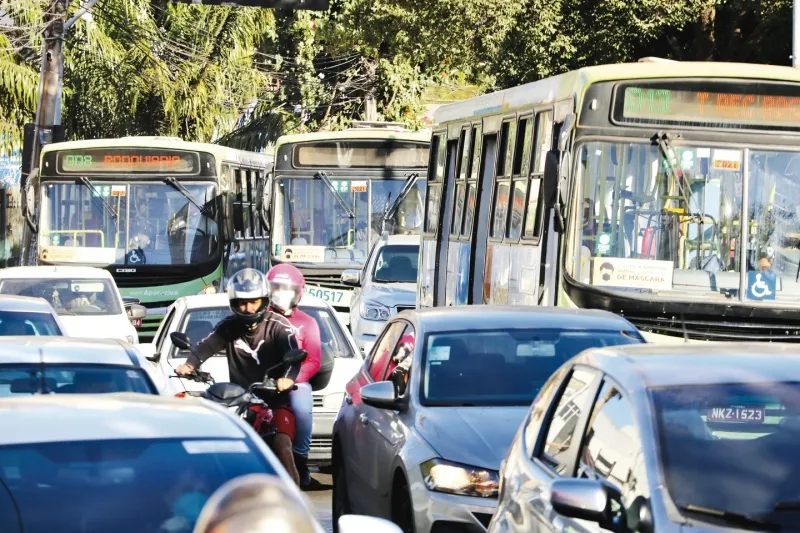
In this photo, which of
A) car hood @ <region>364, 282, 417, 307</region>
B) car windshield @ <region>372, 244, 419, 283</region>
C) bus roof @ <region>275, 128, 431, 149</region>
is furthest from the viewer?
bus roof @ <region>275, 128, 431, 149</region>

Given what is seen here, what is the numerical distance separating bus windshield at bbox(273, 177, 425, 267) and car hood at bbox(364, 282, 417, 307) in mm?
2895

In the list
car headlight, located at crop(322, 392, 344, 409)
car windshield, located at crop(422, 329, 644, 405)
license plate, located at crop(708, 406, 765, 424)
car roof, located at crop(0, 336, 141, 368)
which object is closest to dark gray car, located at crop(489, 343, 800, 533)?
license plate, located at crop(708, 406, 765, 424)

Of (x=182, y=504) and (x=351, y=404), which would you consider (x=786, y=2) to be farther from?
(x=182, y=504)

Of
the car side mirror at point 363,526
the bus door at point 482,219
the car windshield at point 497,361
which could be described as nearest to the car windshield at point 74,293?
the bus door at point 482,219

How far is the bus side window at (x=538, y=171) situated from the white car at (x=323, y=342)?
1.90 metres

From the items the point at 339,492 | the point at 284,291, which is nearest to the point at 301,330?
the point at 284,291

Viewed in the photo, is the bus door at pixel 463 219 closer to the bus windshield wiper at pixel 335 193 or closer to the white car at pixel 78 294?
the white car at pixel 78 294

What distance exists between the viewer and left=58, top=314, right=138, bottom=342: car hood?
1855 centimetres

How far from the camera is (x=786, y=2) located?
90.6 ft

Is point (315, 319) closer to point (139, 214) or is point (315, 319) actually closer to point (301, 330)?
point (301, 330)

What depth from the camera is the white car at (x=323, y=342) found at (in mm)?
12844

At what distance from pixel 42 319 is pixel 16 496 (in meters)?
7.70

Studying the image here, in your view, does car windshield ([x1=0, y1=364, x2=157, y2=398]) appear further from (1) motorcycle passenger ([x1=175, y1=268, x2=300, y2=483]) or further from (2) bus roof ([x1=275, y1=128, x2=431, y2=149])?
(2) bus roof ([x1=275, y1=128, x2=431, y2=149])

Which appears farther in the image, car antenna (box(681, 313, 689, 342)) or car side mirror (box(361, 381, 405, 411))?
car antenna (box(681, 313, 689, 342))
